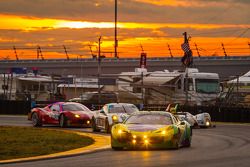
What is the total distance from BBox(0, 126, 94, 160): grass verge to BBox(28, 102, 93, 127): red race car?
610 centimetres

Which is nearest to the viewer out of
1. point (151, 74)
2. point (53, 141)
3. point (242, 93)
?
point (53, 141)

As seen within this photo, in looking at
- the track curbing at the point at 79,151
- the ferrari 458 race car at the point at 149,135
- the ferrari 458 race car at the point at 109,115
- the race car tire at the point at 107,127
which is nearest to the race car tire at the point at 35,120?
the ferrari 458 race car at the point at 109,115

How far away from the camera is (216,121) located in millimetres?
40844

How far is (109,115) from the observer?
2830 centimetres

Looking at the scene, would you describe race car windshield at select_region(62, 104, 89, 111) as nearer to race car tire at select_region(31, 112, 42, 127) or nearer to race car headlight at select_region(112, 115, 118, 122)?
race car tire at select_region(31, 112, 42, 127)

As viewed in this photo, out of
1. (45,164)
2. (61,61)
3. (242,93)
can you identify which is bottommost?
(45,164)

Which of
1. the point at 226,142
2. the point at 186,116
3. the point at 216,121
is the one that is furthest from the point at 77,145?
the point at 216,121

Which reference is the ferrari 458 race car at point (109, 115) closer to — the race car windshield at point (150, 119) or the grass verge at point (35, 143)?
the grass verge at point (35, 143)

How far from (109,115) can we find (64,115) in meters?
4.41

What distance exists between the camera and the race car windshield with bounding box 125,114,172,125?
20125mm

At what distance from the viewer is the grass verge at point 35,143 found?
60.0 feet

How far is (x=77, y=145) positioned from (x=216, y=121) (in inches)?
818

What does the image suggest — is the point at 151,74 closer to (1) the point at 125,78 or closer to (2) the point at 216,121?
(1) the point at 125,78

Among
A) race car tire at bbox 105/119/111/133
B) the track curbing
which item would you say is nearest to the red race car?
race car tire at bbox 105/119/111/133
